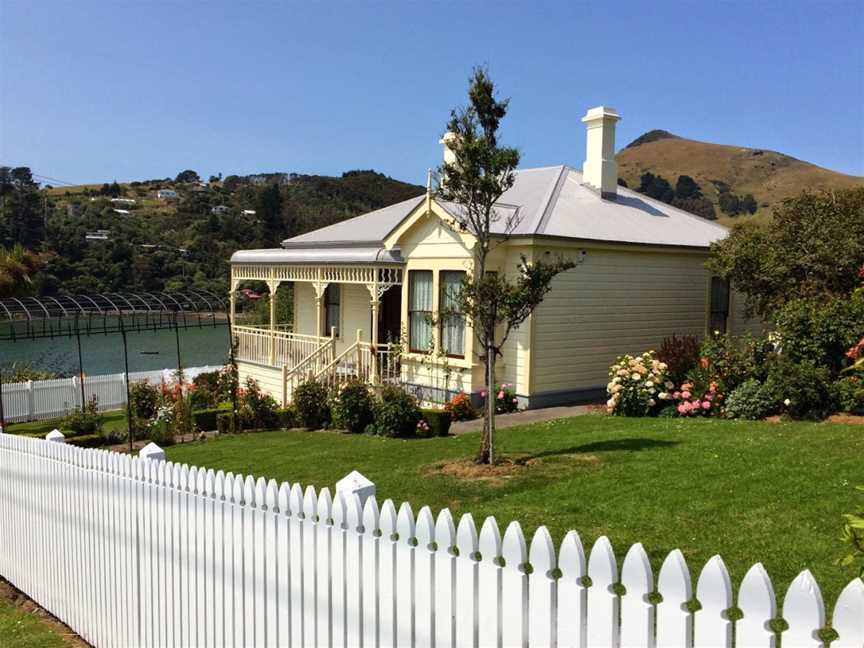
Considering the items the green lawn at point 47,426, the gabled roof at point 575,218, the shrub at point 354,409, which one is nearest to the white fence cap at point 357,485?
the shrub at point 354,409

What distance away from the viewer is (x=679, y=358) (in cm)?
1505

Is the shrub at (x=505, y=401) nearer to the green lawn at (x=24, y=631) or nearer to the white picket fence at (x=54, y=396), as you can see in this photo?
the green lawn at (x=24, y=631)

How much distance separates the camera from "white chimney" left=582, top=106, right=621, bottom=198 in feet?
65.2

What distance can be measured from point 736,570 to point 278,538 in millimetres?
3508

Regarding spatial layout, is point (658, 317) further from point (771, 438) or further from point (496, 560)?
point (496, 560)

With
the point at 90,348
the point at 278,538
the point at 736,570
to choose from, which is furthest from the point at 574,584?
the point at 90,348

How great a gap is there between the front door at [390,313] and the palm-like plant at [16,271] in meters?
8.98

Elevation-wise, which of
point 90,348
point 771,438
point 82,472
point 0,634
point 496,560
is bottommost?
point 90,348

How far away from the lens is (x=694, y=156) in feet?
469

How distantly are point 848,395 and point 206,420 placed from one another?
1448 cm

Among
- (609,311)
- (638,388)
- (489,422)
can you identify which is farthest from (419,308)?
(489,422)

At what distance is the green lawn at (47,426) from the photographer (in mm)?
19314

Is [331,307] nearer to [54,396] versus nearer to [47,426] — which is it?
[47,426]

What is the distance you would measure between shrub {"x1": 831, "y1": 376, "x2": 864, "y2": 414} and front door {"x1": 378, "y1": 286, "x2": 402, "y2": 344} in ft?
37.9
